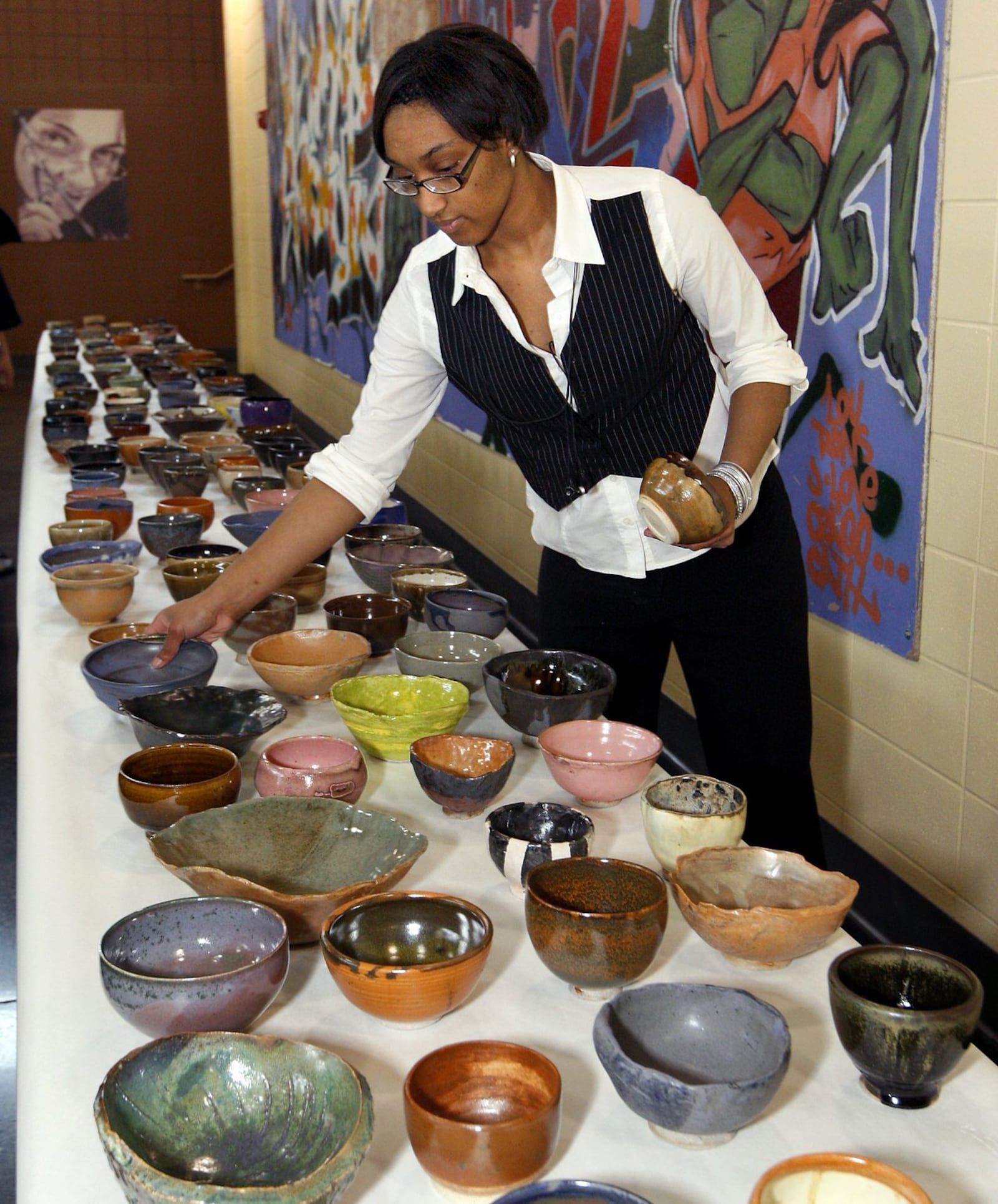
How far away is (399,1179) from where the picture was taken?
0.91 metres

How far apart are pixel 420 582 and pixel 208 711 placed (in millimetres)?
633

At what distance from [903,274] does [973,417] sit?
31cm

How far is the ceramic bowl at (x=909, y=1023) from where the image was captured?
0.95 meters

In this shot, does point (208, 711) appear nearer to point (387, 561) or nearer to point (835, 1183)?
point (387, 561)

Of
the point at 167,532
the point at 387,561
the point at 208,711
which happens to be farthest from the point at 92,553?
the point at 208,711

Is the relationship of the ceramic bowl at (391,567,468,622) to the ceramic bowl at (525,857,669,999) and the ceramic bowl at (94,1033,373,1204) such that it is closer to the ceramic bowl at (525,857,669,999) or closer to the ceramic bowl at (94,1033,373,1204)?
the ceramic bowl at (525,857,669,999)

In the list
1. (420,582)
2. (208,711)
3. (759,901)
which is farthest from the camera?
(420,582)

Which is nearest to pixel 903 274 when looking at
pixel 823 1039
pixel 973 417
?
pixel 973 417

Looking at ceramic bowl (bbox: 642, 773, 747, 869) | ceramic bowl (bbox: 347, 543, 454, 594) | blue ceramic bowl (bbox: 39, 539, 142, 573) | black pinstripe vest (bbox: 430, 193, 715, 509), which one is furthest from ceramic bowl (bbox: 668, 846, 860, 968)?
blue ceramic bowl (bbox: 39, 539, 142, 573)

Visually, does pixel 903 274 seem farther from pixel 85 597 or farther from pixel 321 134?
pixel 321 134

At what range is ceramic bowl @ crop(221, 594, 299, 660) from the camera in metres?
1.95

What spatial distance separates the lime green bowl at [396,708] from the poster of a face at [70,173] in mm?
11684

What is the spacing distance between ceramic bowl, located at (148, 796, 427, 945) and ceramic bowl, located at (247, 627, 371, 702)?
40cm

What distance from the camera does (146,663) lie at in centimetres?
190
